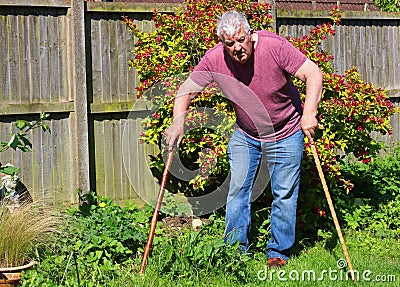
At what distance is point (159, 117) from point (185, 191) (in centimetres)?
86

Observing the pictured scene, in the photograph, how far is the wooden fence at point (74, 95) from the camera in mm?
6375

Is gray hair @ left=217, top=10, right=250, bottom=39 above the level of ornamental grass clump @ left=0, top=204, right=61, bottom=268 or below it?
above

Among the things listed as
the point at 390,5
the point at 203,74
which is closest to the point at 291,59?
the point at 203,74

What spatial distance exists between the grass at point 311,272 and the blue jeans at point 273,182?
0.73 ft

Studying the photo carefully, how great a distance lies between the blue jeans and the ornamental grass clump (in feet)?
4.46

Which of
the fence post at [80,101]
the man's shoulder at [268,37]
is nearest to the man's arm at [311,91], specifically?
the man's shoulder at [268,37]

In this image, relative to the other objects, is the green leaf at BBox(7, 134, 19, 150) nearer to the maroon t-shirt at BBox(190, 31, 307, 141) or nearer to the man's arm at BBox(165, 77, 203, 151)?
the man's arm at BBox(165, 77, 203, 151)

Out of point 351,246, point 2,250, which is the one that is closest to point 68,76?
point 2,250

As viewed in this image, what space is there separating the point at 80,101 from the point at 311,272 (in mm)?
2642

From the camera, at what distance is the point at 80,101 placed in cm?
674

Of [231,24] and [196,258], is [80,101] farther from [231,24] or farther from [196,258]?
[196,258]

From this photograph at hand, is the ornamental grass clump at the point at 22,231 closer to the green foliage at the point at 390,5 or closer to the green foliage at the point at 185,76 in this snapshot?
the green foliage at the point at 185,76

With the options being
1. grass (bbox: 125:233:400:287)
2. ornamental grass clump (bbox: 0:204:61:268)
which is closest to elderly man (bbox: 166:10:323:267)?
grass (bbox: 125:233:400:287)

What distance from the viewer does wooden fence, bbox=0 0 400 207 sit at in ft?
20.9
